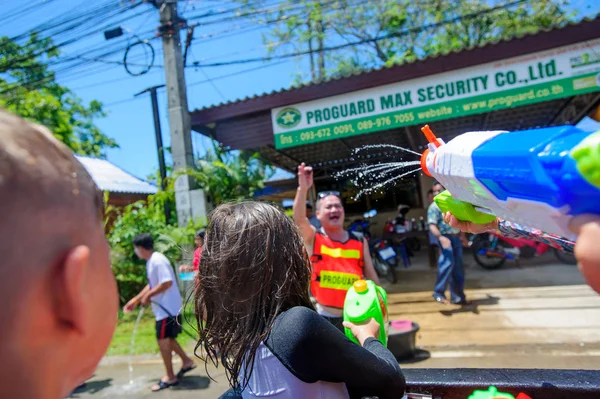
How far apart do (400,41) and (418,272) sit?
11733mm

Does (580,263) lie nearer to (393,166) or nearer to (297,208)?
(393,166)

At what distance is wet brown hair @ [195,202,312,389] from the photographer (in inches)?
47.3

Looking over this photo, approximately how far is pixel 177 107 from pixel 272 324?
622 cm

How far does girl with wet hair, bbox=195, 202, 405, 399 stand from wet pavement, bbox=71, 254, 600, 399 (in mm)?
2952

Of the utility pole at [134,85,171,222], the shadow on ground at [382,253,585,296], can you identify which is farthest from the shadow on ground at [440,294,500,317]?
the utility pole at [134,85,171,222]

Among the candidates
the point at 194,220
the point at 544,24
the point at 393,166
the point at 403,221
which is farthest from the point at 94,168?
the point at 544,24

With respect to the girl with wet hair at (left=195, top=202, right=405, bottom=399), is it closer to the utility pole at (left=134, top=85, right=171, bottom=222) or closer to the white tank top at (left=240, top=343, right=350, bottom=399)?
the white tank top at (left=240, top=343, right=350, bottom=399)

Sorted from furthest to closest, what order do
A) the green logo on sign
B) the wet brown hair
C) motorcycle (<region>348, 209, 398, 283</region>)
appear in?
motorcycle (<region>348, 209, 398, 283</region>) < the green logo on sign < the wet brown hair

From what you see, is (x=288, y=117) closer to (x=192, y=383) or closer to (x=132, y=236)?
(x=132, y=236)

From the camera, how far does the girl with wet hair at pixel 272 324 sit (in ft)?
3.46

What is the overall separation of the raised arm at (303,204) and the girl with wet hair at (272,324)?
1.29 meters

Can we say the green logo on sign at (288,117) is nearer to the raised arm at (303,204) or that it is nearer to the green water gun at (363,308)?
the raised arm at (303,204)

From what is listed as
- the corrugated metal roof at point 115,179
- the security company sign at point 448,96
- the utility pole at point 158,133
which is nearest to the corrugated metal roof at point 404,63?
the security company sign at point 448,96

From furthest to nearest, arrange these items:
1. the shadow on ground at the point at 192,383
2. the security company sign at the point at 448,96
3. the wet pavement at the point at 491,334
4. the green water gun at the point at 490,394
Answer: the security company sign at the point at 448,96
the shadow on ground at the point at 192,383
the wet pavement at the point at 491,334
the green water gun at the point at 490,394
